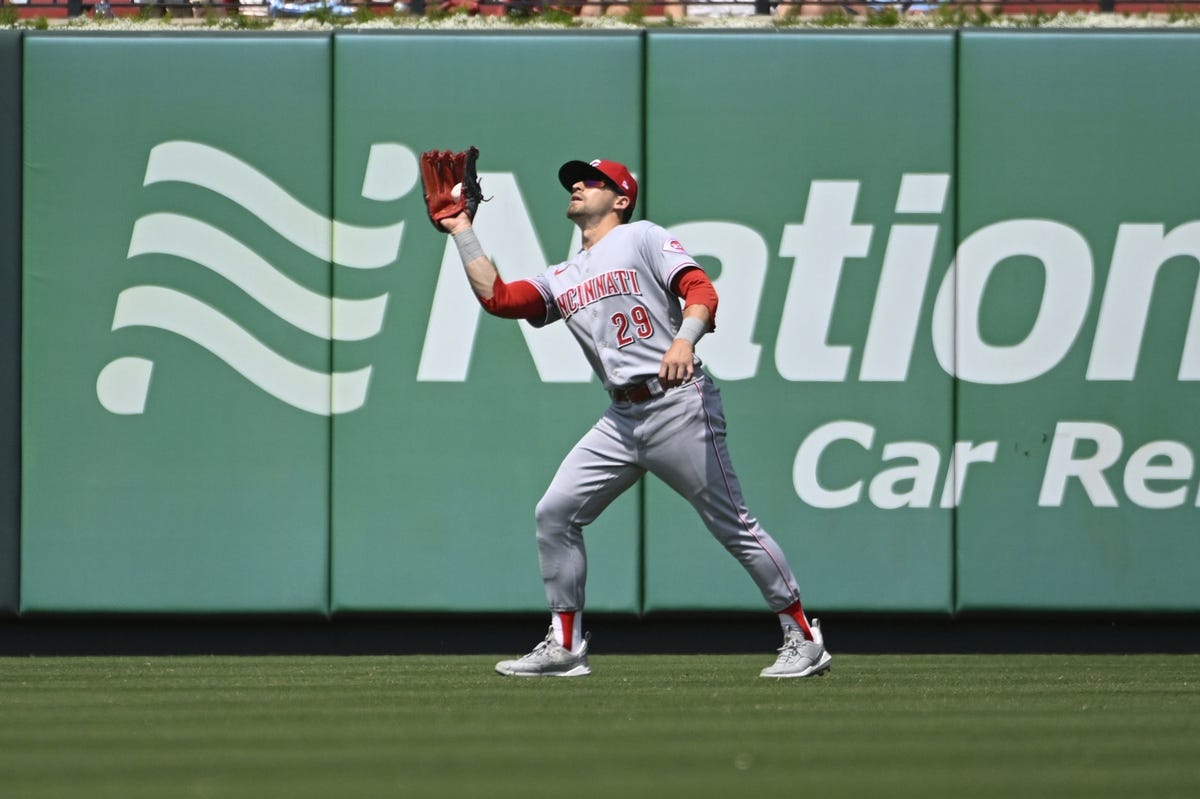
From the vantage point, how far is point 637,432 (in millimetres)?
5598

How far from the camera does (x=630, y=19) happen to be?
8.11 m

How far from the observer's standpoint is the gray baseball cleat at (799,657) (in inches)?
222

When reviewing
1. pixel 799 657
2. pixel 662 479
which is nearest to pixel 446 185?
pixel 662 479

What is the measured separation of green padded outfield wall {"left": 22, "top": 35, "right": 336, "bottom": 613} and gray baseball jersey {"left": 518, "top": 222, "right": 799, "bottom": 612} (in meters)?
2.26

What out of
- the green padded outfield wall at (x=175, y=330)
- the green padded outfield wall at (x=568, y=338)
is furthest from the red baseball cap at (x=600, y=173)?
the green padded outfield wall at (x=175, y=330)

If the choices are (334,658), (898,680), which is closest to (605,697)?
(898,680)

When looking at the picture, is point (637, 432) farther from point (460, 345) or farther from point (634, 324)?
point (460, 345)

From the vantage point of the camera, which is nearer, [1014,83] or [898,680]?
[898,680]

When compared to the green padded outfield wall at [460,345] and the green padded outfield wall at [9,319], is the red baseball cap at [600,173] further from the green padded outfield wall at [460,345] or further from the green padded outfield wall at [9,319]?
the green padded outfield wall at [9,319]

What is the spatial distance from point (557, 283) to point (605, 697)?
5.13 feet

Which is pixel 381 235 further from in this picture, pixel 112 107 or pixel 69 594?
pixel 69 594

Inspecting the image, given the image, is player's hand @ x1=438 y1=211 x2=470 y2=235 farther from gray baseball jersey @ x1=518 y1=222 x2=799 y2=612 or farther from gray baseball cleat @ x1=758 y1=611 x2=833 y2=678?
gray baseball cleat @ x1=758 y1=611 x2=833 y2=678

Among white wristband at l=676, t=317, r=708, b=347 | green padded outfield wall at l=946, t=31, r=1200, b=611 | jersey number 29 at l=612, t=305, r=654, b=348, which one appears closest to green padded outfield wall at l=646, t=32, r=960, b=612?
green padded outfield wall at l=946, t=31, r=1200, b=611

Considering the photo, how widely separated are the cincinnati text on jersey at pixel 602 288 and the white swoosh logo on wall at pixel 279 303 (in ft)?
7.09
